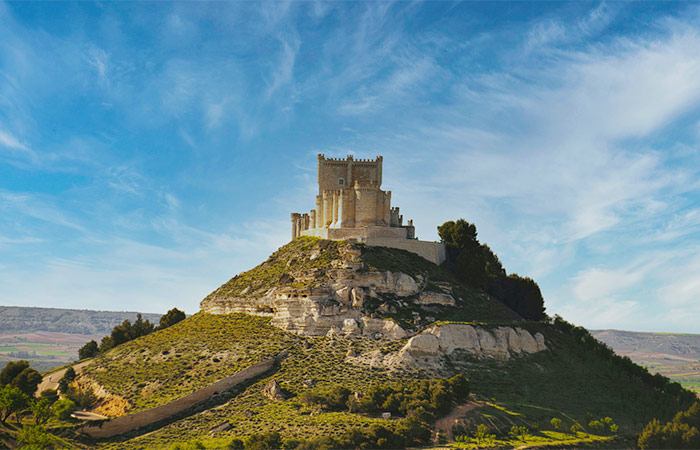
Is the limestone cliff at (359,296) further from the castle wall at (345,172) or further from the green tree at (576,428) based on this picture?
the green tree at (576,428)

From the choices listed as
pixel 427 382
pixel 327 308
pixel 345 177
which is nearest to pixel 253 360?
pixel 327 308

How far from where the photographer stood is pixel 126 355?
77062 mm

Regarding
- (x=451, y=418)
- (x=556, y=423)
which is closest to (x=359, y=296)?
(x=451, y=418)

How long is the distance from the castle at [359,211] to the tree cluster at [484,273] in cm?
301

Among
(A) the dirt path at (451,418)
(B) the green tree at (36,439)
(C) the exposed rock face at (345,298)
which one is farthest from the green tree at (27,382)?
(A) the dirt path at (451,418)

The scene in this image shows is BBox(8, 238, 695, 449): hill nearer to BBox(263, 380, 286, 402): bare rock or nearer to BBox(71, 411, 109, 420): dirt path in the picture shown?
BBox(263, 380, 286, 402): bare rock

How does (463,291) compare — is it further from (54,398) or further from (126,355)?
(54,398)

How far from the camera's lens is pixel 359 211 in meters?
80.4

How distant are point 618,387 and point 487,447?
90.6 ft

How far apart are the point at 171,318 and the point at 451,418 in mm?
55019

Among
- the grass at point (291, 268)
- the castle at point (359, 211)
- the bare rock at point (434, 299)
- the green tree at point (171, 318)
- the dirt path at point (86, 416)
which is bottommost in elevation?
the dirt path at point (86, 416)

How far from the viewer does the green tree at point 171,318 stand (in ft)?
299

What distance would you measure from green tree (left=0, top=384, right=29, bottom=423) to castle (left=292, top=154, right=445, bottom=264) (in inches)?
1652

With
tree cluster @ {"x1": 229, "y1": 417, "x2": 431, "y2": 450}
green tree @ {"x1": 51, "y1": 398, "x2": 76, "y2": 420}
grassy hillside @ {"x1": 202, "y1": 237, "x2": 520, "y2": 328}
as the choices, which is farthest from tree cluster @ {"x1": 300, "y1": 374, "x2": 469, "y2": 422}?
green tree @ {"x1": 51, "y1": 398, "x2": 76, "y2": 420}
